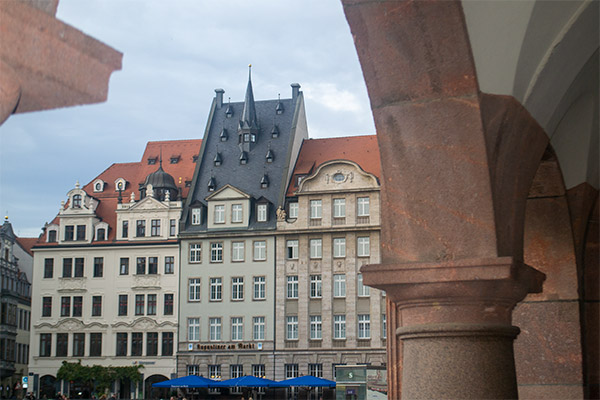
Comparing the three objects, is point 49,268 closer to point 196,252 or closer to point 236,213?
point 196,252

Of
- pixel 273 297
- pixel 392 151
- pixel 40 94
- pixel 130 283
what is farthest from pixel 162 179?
pixel 40 94

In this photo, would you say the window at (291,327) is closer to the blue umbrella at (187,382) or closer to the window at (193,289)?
the window at (193,289)

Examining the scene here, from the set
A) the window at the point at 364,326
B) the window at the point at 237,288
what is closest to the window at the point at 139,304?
the window at the point at 237,288

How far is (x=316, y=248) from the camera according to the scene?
40.6 metres

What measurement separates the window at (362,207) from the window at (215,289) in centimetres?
748

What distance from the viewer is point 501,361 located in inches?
184

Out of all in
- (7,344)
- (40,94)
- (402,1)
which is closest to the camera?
(40,94)

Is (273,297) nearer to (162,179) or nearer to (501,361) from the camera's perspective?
(162,179)

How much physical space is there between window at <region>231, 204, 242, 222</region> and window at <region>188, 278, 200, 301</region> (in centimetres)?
343

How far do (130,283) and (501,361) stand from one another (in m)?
39.6

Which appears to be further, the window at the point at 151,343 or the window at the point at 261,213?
the window at the point at 261,213

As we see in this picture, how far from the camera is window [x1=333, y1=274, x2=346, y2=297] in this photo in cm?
3972

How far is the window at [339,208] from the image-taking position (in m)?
40.2

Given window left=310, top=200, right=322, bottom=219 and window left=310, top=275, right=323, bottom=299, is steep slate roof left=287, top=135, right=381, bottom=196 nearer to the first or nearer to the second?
window left=310, top=200, right=322, bottom=219
